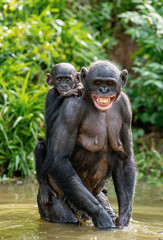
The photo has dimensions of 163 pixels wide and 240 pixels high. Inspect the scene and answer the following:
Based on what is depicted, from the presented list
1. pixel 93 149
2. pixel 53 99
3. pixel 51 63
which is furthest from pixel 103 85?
pixel 51 63

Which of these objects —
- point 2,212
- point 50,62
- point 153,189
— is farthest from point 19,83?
point 2,212

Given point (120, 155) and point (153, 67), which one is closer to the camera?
point (120, 155)

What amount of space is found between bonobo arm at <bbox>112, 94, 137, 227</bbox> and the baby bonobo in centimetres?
56

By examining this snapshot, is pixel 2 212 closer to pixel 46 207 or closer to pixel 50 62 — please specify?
pixel 46 207

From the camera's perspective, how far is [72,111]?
179 inches

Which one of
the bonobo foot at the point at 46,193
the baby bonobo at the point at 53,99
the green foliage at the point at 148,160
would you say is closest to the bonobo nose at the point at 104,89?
the baby bonobo at the point at 53,99

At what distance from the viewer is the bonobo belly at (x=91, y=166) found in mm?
4711

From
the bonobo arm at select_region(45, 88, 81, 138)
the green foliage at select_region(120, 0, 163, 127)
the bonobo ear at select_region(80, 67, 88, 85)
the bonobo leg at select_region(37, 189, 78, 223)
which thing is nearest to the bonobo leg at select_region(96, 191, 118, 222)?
the bonobo leg at select_region(37, 189, 78, 223)

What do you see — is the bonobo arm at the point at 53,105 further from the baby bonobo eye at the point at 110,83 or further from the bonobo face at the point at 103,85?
the baby bonobo eye at the point at 110,83

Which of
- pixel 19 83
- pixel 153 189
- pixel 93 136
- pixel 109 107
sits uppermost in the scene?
pixel 19 83

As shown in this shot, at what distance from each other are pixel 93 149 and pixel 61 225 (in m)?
0.86

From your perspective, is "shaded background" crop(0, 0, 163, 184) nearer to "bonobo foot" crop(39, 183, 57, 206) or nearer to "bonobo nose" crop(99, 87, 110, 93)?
"bonobo foot" crop(39, 183, 57, 206)

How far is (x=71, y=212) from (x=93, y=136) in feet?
2.91

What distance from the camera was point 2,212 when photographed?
543 cm
